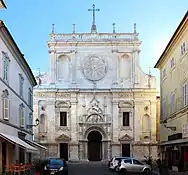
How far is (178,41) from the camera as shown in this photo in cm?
4347

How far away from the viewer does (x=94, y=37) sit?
75.1 meters

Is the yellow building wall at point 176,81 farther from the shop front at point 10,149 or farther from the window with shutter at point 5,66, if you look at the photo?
the window with shutter at point 5,66

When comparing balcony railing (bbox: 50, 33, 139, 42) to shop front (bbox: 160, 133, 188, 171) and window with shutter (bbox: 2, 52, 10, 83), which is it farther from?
window with shutter (bbox: 2, 52, 10, 83)

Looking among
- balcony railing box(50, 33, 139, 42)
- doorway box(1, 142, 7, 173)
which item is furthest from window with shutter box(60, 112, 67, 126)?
doorway box(1, 142, 7, 173)

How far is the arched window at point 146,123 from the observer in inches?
2876

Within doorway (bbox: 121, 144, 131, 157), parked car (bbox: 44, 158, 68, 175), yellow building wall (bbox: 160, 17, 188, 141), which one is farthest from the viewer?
doorway (bbox: 121, 144, 131, 157)

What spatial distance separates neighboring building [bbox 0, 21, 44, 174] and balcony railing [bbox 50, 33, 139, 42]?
27.2 m

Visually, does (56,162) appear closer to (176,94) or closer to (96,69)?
(176,94)

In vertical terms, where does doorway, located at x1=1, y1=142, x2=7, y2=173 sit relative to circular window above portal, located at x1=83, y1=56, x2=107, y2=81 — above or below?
below

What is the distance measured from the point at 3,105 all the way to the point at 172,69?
62.7ft

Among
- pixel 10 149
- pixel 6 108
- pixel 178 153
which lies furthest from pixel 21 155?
pixel 178 153

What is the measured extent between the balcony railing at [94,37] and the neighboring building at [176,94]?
20052 mm

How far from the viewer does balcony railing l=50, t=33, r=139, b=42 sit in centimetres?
7469

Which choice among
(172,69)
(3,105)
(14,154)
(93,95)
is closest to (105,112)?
(93,95)
